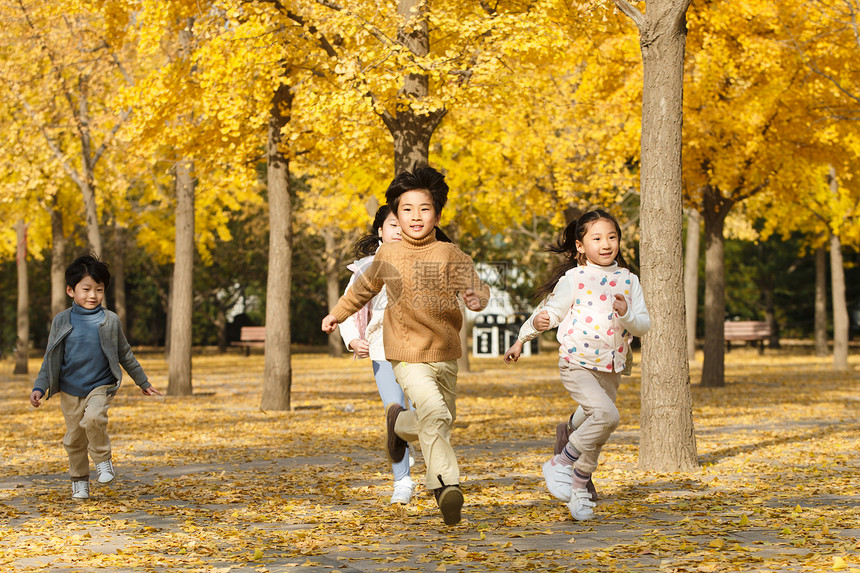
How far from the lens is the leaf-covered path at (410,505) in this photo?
5176mm

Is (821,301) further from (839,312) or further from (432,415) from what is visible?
(432,415)

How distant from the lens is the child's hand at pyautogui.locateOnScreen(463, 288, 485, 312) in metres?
5.91

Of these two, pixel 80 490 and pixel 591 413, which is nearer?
pixel 591 413

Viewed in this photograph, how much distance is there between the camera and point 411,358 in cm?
A: 597

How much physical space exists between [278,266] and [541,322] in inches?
381

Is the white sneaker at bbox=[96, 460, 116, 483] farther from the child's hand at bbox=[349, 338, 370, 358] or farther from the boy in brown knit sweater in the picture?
the boy in brown knit sweater

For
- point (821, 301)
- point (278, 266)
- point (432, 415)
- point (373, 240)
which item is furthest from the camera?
point (821, 301)

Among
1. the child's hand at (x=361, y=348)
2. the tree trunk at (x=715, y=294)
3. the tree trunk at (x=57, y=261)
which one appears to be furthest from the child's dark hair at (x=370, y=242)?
the tree trunk at (x=57, y=261)

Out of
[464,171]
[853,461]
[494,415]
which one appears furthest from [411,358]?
[464,171]

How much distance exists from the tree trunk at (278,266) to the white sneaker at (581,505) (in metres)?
9.57

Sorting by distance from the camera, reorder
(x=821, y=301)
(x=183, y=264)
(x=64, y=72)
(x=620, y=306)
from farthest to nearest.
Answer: (x=821, y=301) → (x=64, y=72) → (x=183, y=264) → (x=620, y=306)

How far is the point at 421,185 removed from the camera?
615 cm

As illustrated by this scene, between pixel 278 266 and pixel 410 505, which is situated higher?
pixel 278 266

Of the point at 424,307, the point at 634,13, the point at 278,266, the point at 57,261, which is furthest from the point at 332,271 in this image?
the point at 424,307
